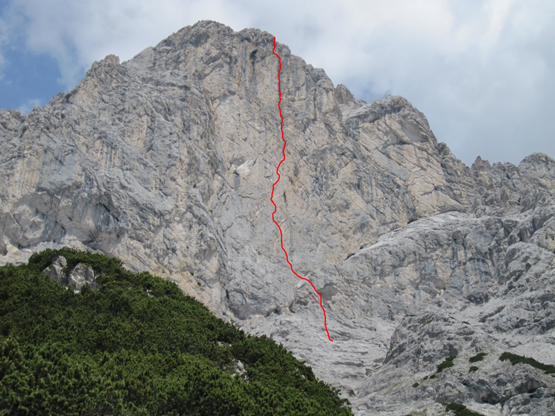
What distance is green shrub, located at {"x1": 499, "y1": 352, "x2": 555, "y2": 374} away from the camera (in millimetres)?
36550

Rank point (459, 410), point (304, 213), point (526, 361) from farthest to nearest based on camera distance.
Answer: point (304, 213) → point (526, 361) → point (459, 410)

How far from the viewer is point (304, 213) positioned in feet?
237

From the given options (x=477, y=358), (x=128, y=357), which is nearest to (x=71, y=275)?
(x=128, y=357)

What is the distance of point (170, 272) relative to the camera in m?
51.8

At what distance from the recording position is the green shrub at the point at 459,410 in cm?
3394

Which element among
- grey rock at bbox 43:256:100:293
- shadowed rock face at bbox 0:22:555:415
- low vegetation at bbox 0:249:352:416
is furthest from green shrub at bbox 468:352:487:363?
grey rock at bbox 43:256:100:293

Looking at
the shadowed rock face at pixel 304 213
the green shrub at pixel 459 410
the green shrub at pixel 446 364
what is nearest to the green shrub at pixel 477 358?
the shadowed rock face at pixel 304 213

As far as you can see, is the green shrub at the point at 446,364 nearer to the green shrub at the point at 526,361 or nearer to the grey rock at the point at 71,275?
the green shrub at the point at 526,361

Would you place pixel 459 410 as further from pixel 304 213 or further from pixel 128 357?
pixel 304 213

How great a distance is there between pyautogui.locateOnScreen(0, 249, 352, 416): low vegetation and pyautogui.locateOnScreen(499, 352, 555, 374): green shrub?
1705cm

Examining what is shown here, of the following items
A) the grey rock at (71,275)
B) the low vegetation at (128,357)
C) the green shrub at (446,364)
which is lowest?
the low vegetation at (128,357)

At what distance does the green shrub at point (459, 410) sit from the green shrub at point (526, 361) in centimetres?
598

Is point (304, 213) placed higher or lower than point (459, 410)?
higher

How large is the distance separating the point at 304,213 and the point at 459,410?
40568 millimetres
